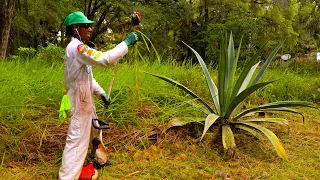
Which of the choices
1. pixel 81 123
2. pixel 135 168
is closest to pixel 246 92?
pixel 135 168

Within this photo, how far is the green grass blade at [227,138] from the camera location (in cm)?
278

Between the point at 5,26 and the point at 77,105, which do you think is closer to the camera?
the point at 77,105

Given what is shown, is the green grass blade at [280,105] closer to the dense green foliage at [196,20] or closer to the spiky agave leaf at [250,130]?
the spiky agave leaf at [250,130]

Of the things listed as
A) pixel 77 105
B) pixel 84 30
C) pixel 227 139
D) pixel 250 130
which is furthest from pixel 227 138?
pixel 84 30

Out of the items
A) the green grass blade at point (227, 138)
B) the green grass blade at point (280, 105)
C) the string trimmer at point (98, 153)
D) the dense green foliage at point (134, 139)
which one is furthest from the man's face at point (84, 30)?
the green grass blade at point (280, 105)

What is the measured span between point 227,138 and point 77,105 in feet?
4.38

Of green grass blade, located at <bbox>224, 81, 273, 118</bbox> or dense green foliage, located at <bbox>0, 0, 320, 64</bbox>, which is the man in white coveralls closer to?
green grass blade, located at <bbox>224, 81, 273, 118</bbox>

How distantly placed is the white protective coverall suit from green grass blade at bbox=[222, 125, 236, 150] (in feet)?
3.77

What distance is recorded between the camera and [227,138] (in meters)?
2.86

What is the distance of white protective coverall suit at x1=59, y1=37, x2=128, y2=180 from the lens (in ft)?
7.22

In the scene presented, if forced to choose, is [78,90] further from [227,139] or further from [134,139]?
[227,139]

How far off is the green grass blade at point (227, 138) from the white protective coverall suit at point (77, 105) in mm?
1148

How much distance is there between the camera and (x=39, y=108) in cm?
317

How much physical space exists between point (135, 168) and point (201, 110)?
105 cm
